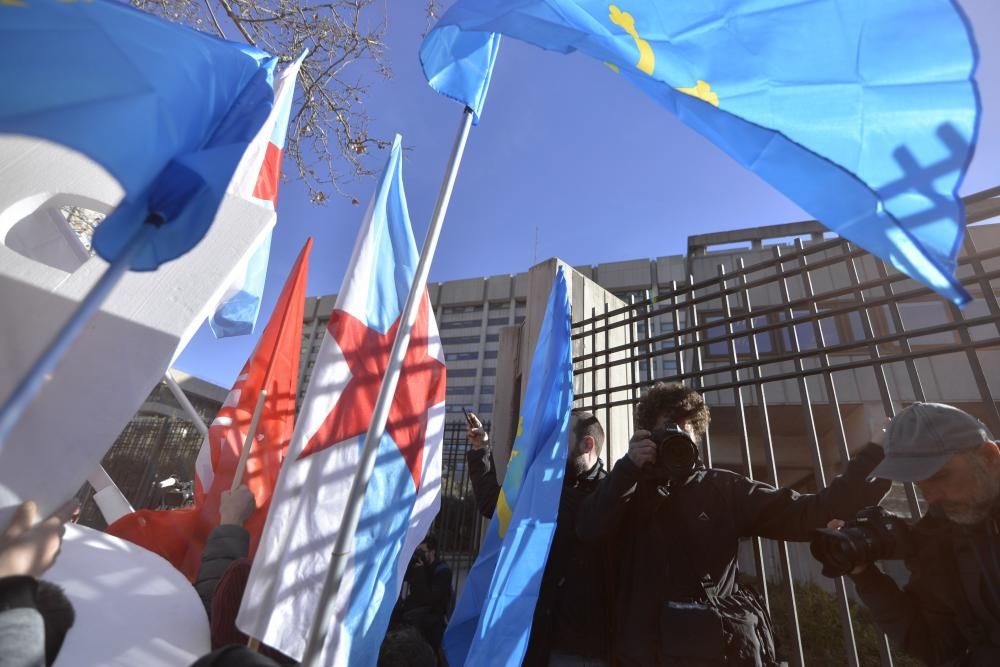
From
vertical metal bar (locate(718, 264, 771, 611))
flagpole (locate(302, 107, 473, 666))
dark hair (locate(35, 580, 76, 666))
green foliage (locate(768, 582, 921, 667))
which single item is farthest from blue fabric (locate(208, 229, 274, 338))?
green foliage (locate(768, 582, 921, 667))

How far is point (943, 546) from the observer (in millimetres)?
1598

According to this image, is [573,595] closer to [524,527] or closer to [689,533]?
[524,527]

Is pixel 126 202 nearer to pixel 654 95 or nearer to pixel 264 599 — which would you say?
pixel 264 599

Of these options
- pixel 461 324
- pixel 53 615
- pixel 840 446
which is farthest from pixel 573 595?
pixel 461 324

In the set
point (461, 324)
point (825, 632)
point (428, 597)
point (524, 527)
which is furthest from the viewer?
point (461, 324)

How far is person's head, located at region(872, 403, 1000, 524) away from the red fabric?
8.32 ft

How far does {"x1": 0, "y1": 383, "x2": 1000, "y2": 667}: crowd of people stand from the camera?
4.85 feet

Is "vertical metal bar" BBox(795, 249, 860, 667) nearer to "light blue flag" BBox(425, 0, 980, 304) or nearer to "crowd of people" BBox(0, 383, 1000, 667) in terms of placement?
"crowd of people" BBox(0, 383, 1000, 667)

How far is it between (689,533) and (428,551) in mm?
3834

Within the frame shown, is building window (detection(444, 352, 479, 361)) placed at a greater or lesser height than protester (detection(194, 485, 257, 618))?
greater

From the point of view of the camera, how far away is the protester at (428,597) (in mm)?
4801

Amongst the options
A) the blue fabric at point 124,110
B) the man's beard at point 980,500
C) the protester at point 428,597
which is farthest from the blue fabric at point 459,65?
the protester at point 428,597

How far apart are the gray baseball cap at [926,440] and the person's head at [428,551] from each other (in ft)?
14.2

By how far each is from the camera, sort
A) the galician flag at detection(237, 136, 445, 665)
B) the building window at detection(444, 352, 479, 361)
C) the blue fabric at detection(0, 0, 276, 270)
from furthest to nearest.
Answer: the building window at detection(444, 352, 479, 361), the galician flag at detection(237, 136, 445, 665), the blue fabric at detection(0, 0, 276, 270)
